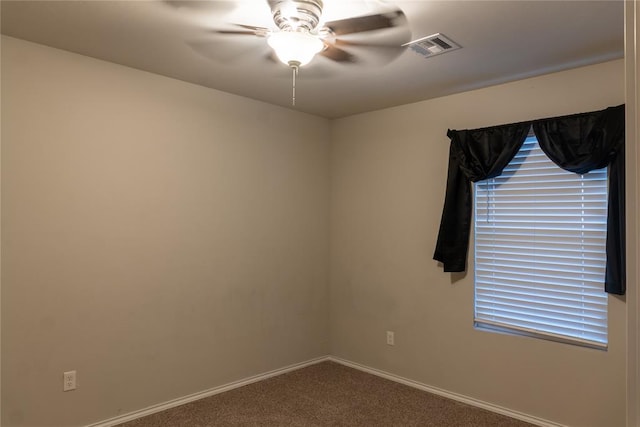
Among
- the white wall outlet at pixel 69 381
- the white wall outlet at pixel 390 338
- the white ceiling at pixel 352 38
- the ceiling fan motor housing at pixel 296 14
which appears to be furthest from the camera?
the white wall outlet at pixel 390 338

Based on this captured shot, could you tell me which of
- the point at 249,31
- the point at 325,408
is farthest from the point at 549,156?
the point at 325,408

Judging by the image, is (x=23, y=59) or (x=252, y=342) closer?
(x=23, y=59)

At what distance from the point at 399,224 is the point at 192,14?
8.19 feet

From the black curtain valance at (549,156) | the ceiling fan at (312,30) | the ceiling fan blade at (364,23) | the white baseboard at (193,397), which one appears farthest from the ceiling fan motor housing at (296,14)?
the white baseboard at (193,397)

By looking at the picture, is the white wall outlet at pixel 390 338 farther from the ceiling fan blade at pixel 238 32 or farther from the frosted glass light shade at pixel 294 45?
the ceiling fan blade at pixel 238 32

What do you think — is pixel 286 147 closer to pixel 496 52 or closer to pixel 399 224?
pixel 399 224

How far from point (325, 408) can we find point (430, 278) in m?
1.39

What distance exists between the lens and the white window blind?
2795mm

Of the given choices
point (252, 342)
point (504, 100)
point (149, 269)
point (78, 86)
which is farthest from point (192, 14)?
point (252, 342)

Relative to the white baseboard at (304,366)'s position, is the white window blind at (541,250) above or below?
above

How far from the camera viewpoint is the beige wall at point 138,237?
8.40 feet

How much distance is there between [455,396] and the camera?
135 inches

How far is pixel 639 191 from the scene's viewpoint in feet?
1.75

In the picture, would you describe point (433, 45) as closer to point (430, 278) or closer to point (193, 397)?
point (430, 278)
